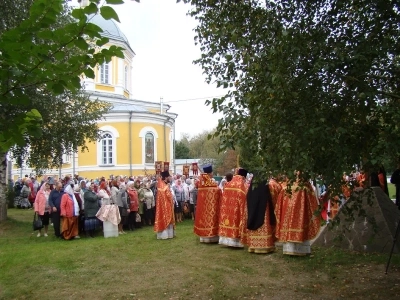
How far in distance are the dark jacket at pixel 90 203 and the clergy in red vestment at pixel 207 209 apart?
Answer: 3770 mm

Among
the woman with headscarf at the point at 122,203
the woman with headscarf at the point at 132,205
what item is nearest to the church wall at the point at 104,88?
the woman with headscarf at the point at 132,205

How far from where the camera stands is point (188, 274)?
26.1ft

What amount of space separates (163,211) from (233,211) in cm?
269

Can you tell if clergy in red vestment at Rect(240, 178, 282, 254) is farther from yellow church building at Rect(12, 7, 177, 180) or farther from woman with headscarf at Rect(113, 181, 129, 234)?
yellow church building at Rect(12, 7, 177, 180)

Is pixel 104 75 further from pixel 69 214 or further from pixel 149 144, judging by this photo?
pixel 69 214

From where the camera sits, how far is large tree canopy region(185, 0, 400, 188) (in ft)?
13.8

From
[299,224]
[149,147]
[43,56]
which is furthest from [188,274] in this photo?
[149,147]

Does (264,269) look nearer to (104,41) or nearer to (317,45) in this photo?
(317,45)

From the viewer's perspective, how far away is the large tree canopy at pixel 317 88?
422cm

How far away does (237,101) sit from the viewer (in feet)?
15.2

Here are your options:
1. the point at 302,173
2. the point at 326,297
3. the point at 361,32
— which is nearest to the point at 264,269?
the point at 326,297

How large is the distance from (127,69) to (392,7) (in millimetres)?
39994

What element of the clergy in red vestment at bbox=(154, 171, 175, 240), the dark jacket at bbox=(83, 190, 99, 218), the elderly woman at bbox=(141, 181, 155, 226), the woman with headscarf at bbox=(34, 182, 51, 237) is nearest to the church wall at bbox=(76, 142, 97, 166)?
the elderly woman at bbox=(141, 181, 155, 226)

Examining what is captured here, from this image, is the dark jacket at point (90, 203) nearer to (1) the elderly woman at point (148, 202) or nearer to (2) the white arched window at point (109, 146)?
(1) the elderly woman at point (148, 202)
